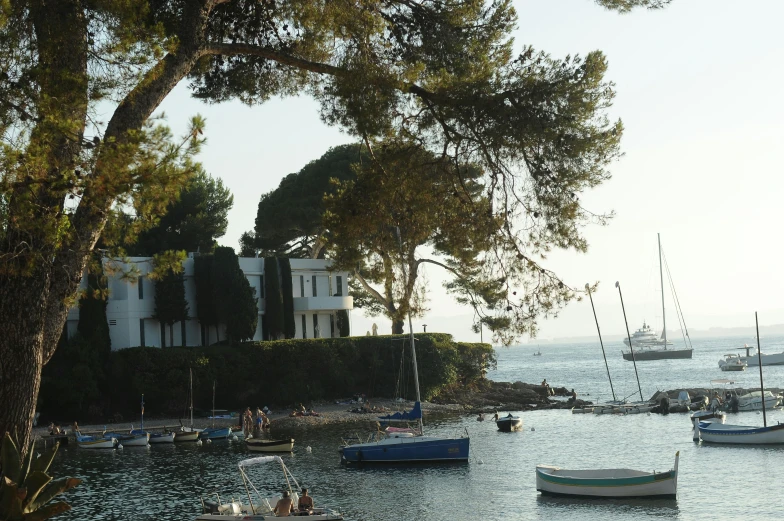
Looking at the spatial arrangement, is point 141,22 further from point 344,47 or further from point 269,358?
point 269,358

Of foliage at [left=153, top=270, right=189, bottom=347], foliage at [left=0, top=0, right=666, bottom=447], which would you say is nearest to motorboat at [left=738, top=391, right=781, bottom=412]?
foliage at [left=153, top=270, right=189, bottom=347]

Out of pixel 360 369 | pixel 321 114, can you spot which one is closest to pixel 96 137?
pixel 321 114

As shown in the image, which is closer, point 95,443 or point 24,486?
point 24,486

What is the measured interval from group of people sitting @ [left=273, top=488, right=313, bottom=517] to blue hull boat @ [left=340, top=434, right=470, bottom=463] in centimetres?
1499

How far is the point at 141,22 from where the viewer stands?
12.6m

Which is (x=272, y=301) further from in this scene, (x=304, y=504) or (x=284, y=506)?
(x=284, y=506)

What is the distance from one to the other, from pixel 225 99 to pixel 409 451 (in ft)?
85.0

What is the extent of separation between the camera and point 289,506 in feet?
85.3

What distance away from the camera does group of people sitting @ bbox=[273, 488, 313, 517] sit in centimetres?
2594

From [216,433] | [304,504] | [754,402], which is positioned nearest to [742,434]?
[754,402]

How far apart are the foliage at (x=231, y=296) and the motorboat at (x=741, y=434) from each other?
2822cm

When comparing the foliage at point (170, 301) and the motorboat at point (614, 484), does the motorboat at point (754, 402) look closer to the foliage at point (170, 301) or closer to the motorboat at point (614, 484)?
the motorboat at point (614, 484)

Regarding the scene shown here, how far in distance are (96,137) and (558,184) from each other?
7.63 meters

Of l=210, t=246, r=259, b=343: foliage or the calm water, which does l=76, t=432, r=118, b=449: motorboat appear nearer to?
the calm water
